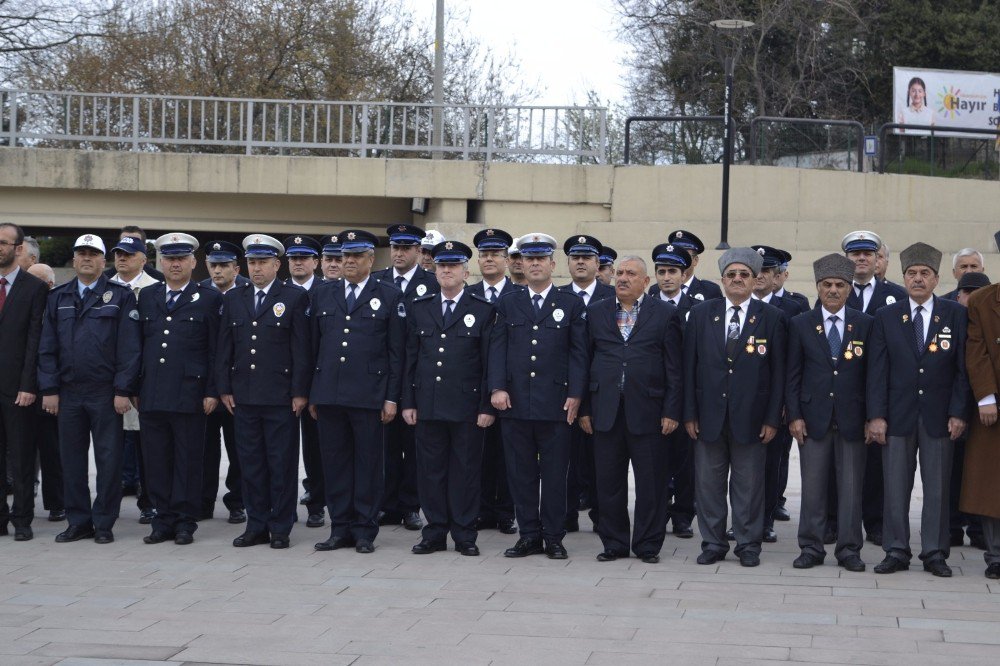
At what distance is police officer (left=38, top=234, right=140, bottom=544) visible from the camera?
924cm

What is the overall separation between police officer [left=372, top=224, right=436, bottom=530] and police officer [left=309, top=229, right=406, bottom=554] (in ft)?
2.50

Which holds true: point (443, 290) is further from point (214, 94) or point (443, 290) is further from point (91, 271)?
point (214, 94)

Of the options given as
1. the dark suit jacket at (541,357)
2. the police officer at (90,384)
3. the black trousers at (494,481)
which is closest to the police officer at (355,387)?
the dark suit jacket at (541,357)

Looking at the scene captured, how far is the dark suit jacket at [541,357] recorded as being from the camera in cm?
870

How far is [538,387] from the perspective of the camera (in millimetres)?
8695

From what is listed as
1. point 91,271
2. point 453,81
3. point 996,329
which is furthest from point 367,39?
point 996,329

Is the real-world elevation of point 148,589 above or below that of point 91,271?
below

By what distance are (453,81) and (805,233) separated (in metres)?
14.8

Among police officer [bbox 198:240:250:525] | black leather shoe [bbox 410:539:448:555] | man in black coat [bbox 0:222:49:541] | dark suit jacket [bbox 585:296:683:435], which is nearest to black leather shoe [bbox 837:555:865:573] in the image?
dark suit jacket [bbox 585:296:683:435]

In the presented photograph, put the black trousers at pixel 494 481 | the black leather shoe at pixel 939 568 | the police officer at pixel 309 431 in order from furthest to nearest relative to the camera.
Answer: the police officer at pixel 309 431 < the black trousers at pixel 494 481 < the black leather shoe at pixel 939 568

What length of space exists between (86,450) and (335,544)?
1930mm

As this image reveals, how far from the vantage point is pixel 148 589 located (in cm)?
760

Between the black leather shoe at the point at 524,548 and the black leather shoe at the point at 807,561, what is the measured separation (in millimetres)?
1653

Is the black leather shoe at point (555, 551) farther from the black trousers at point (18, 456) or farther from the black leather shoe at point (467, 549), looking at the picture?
the black trousers at point (18, 456)
